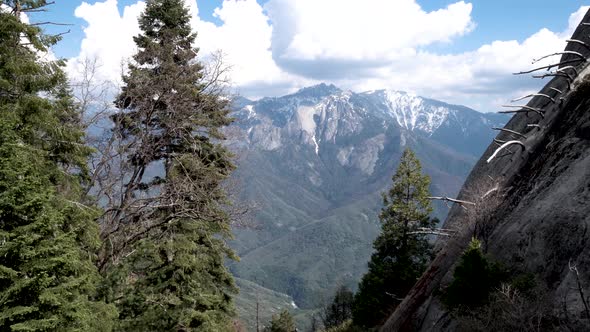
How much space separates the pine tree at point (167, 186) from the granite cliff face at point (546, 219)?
9516 millimetres

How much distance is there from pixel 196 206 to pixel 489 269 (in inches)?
430

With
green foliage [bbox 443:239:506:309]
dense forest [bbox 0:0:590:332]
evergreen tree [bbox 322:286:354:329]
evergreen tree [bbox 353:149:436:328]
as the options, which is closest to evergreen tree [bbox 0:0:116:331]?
dense forest [bbox 0:0:590:332]

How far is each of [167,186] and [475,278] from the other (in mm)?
11237

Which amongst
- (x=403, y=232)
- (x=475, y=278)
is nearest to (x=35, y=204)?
(x=475, y=278)

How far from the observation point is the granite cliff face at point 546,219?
10586mm

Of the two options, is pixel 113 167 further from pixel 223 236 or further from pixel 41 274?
pixel 223 236

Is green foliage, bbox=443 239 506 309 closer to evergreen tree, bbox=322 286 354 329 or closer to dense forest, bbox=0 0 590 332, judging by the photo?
dense forest, bbox=0 0 590 332

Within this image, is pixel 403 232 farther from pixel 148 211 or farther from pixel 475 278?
pixel 148 211

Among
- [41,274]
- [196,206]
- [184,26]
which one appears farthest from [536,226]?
[184,26]

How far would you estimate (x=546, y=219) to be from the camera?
40.3ft

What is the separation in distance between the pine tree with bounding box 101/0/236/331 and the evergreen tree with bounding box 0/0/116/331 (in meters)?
3.29

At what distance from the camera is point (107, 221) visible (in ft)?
52.7

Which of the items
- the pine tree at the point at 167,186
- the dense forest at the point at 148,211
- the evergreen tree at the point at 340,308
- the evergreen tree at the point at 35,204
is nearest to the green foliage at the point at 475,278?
the dense forest at the point at 148,211

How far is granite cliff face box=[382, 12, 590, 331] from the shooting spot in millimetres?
10586
